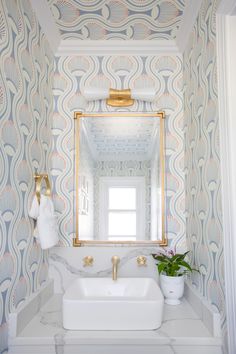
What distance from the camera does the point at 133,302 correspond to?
4.14ft

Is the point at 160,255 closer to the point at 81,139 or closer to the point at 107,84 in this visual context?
the point at 81,139

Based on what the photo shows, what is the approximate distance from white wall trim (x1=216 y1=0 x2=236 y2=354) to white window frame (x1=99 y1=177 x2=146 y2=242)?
0.71 metres

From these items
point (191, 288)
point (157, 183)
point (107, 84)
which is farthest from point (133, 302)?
point (107, 84)

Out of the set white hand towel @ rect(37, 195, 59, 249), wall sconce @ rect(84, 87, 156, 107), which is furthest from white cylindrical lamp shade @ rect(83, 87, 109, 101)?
white hand towel @ rect(37, 195, 59, 249)

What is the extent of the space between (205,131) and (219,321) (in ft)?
2.69

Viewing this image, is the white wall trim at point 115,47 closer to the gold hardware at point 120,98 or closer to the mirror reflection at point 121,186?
the gold hardware at point 120,98

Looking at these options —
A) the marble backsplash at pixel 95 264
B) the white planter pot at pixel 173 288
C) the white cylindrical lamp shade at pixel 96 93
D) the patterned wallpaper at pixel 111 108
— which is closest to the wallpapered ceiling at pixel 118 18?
the patterned wallpaper at pixel 111 108

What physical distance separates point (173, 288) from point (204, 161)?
675 mm

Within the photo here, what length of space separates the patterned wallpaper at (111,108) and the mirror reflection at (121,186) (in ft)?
0.23

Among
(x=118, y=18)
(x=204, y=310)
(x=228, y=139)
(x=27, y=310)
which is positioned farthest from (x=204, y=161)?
(x=27, y=310)

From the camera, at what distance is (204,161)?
1.46 meters

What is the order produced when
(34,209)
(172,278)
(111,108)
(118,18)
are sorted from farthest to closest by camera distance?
(111,108) → (118,18) → (172,278) → (34,209)

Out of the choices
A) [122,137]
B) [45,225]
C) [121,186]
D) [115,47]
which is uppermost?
[115,47]

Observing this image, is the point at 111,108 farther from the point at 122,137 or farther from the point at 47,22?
the point at 47,22
